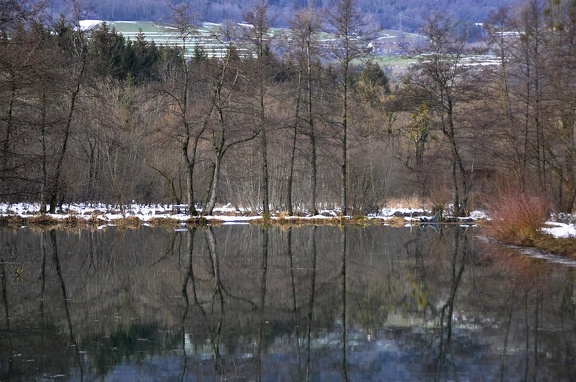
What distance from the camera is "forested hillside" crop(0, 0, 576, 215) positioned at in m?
37.1

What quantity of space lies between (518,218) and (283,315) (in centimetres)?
1414

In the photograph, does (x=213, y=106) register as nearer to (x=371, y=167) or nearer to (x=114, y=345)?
(x=371, y=167)

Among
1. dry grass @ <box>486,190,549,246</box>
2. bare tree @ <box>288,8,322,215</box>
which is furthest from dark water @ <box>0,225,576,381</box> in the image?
bare tree @ <box>288,8,322,215</box>

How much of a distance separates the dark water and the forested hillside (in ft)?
46.8

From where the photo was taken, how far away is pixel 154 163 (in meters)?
47.7

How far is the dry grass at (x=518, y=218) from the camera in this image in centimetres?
2498

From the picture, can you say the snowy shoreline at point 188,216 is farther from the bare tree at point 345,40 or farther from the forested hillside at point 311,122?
the bare tree at point 345,40

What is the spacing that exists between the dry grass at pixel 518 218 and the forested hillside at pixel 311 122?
20.5ft

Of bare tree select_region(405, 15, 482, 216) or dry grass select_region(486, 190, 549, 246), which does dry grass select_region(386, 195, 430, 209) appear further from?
dry grass select_region(486, 190, 549, 246)

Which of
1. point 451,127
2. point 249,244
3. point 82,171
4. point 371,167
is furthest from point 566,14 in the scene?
point 82,171

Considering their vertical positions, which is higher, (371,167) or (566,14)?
(566,14)

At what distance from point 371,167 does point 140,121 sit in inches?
569

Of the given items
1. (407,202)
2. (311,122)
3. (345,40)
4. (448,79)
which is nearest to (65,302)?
(311,122)

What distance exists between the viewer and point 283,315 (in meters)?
13.4
